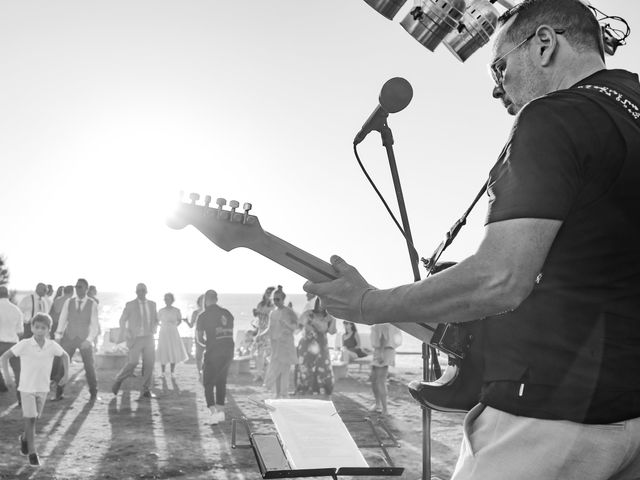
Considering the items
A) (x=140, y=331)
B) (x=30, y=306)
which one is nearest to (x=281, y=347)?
(x=140, y=331)

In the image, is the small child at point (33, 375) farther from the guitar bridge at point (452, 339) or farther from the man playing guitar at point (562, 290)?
the man playing guitar at point (562, 290)

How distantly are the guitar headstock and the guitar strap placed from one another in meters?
0.72

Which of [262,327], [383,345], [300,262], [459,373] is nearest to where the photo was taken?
[459,373]

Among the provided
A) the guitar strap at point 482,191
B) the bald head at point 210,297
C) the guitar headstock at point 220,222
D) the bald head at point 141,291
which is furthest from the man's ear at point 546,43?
the bald head at point 141,291

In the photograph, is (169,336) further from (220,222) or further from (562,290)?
(562,290)

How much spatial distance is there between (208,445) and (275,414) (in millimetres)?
4291

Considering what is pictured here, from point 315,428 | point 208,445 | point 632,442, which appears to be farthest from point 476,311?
point 208,445

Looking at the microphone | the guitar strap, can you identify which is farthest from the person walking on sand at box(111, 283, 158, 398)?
the guitar strap

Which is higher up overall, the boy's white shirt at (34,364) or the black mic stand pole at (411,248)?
the black mic stand pole at (411,248)

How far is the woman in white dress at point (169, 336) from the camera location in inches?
552

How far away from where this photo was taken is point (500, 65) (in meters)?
1.78

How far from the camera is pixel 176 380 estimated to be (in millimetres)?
14648

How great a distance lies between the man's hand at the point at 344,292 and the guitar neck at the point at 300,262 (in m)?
0.11

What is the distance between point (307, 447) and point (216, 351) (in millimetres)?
6040
